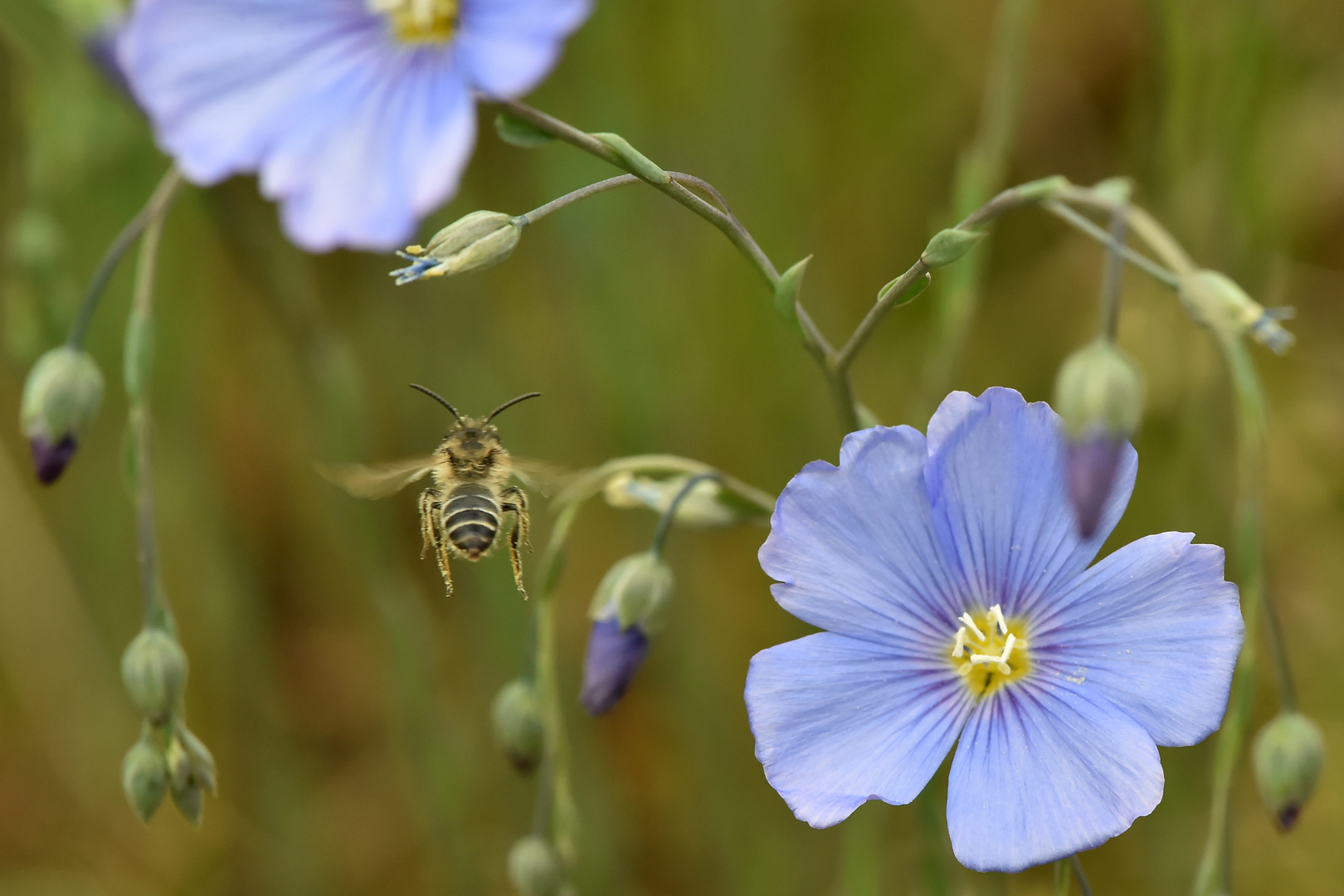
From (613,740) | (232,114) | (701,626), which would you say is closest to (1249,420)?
(232,114)

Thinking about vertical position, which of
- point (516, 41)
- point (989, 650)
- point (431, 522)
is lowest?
point (989, 650)

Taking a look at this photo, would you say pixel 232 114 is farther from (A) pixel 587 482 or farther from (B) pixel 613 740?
(B) pixel 613 740

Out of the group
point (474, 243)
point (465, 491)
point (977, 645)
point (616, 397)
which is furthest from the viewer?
point (616, 397)

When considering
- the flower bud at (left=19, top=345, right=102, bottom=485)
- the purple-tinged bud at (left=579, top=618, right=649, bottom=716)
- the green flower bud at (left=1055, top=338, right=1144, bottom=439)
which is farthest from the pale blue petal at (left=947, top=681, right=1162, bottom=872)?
the flower bud at (left=19, top=345, right=102, bottom=485)

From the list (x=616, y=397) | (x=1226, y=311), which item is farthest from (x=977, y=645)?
(x=616, y=397)

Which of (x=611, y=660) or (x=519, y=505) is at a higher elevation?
(x=519, y=505)

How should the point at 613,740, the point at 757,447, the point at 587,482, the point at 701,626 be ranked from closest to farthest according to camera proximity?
the point at 587,482, the point at 701,626, the point at 757,447, the point at 613,740

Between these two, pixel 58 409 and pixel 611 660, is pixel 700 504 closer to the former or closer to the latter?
pixel 611 660
